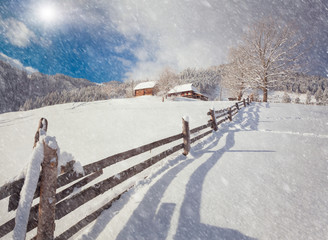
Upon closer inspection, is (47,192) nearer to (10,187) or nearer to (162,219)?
(10,187)

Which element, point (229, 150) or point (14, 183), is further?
point (229, 150)

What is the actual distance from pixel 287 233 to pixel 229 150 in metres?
3.94

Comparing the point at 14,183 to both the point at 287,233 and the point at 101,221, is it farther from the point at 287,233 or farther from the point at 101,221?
the point at 287,233

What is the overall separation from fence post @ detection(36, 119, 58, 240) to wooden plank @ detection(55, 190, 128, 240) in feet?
1.09

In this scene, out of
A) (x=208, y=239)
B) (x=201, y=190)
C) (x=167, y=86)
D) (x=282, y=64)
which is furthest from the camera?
(x=167, y=86)

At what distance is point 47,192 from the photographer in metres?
1.97

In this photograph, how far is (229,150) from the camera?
619 centimetres

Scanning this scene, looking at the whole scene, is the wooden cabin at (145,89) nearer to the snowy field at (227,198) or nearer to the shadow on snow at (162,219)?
the snowy field at (227,198)

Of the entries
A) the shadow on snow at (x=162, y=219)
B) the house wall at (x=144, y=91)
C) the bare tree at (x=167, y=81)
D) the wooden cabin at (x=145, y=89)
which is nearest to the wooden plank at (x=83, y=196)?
the shadow on snow at (x=162, y=219)

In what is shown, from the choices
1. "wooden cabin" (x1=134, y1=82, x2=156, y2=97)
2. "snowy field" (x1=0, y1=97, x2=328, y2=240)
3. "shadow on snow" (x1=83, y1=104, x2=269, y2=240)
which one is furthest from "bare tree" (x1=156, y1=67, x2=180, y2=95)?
"shadow on snow" (x1=83, y1=104, x2=269, y2=240)

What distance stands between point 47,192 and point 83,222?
2.94 feet

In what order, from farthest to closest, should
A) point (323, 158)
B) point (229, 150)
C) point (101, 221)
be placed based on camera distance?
point (229, 150) → point (323, 158) → point (101, 221)

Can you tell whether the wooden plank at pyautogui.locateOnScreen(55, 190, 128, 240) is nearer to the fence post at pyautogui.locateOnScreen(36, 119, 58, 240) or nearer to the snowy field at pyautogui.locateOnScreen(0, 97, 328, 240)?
the snowy field at pyautogui.locateOnScreen(0, 97, 328, 240)

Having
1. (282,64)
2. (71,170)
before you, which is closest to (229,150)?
(71,170)
